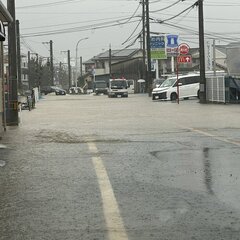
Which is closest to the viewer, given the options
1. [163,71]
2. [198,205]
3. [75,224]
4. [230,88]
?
[75,224]

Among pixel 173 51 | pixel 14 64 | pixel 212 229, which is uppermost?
pixel 173 51

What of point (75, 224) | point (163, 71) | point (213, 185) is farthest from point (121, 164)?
point (163, 71)

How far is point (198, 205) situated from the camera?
6.25 m

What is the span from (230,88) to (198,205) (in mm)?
25088

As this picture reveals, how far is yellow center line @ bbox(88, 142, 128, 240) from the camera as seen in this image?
517 centimetres

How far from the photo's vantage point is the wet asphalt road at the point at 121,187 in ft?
17.5

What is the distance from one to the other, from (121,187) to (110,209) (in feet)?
4.15

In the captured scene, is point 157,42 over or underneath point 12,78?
over

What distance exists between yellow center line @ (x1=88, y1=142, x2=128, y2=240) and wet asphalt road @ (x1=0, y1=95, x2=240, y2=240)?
10mm

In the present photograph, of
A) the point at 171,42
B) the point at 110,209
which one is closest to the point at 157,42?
the point at 171,42

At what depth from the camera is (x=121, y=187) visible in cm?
736

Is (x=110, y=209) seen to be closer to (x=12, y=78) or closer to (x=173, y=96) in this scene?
(x=12, y=78)

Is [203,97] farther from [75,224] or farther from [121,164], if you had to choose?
[75,224]

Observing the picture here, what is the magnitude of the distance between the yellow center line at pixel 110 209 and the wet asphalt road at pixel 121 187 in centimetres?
1
